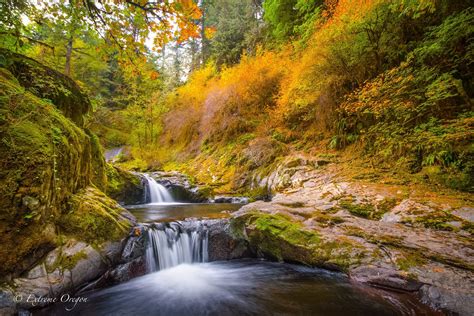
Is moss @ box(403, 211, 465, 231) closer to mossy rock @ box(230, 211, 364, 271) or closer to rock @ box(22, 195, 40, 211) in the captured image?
mossy rock @ box(230, 211, 364, 271)

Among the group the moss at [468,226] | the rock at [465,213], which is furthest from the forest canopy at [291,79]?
the moss at [468,226]

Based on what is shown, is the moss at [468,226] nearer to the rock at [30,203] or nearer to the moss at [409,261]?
the moss at [409,261]

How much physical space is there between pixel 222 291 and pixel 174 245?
1.57 metres

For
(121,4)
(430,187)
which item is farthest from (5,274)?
(430,187)

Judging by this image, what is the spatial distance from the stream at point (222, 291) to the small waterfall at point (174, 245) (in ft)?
0.05

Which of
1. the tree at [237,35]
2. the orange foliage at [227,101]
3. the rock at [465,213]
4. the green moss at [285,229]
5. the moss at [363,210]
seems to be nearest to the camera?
the rock at [465,213]

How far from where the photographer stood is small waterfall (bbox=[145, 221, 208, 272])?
4.56 meters

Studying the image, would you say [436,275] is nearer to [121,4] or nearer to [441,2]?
[121,4]

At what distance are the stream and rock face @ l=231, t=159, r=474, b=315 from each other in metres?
0.23

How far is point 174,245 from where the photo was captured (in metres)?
4.91

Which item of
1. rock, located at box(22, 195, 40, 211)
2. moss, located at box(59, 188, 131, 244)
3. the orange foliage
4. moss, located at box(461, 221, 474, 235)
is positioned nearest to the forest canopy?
the orange foliage

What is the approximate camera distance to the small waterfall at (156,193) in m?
10.2

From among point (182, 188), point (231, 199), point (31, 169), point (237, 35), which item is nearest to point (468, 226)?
point (31, 169)

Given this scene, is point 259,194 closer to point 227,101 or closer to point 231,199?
point 231,199
